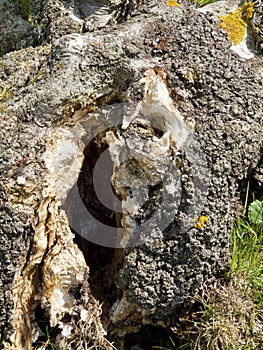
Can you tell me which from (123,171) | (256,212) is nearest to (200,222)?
(123,171)

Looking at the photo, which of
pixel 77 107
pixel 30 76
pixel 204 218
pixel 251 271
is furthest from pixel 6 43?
pixel 251 271

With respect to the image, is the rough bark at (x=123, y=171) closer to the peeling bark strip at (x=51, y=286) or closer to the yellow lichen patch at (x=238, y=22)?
the peeling bark strip at (x=51, y=286)

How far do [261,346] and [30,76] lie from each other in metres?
2.00

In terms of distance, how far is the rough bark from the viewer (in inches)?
96.1

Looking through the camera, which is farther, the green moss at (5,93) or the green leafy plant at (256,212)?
the green leafy plant at (256,212)

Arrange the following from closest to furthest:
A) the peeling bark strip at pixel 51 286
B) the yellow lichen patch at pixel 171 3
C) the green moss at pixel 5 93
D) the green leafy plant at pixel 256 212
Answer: the peeling bark strip at pixel 51 286 → the green moss at pixel 5 93 → the yellow lichen patch at pixel 171 3 → the green leafy plant at pixel 256 212

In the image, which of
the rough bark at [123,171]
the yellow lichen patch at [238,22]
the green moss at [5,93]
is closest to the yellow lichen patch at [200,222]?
the rough bark at [123,171]

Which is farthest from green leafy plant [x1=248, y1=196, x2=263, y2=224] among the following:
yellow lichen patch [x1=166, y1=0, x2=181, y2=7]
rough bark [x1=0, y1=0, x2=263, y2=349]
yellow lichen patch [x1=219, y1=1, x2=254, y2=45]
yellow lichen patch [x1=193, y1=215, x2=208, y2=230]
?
yellow lichen patch [x1=166, y1=0, x2=181, y2=7]

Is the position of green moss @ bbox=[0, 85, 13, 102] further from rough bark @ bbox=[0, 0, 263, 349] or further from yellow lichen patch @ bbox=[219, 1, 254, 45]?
yellow lichen patch @ bbox=[219, 1, 254, 45]

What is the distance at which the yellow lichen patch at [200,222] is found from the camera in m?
2.59

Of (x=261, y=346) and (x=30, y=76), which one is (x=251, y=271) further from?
(x=30, y=76)

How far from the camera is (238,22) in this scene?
9.89ft

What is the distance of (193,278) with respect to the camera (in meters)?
2.62

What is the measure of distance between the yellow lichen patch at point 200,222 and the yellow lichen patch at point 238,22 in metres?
1.11
